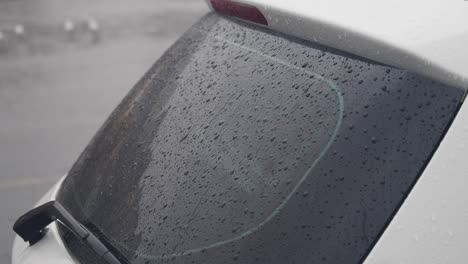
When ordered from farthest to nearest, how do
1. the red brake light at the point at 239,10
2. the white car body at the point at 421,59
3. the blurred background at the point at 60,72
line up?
the blurred background at the point at 60,72 < the red brake light at the point at 239,10 < the white car body at the point at 421,59

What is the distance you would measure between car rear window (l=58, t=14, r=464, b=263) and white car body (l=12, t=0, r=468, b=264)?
3 cm

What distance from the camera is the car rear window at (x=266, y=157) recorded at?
5.17 feet

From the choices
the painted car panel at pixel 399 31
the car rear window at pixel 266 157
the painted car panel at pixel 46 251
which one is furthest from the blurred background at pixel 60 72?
the painted car panel at pixel 399 31

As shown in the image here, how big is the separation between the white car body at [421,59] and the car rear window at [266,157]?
3 centimetres

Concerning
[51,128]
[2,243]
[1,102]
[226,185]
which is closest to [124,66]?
[1,102]

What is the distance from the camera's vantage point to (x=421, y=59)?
5.21 ft

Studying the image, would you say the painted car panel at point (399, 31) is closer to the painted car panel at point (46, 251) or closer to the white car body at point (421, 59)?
the white car body at point (421, 59)

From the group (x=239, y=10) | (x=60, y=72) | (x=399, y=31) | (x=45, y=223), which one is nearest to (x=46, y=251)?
(x=45, y=223)

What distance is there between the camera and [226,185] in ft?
5.90

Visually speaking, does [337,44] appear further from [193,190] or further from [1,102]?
[1,102]

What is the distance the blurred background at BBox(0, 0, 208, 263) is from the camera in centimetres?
749

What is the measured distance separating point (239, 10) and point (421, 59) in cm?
68

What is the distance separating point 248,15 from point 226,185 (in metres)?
0.52

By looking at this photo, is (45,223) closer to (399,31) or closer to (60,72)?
(399,31)
